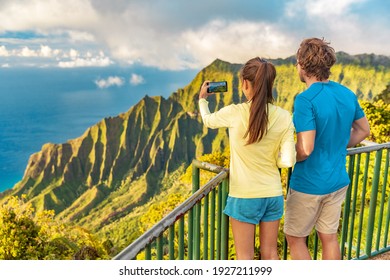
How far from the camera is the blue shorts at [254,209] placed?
1.93m

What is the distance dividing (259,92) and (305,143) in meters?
0.30

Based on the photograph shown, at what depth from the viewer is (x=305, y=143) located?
1.91 m

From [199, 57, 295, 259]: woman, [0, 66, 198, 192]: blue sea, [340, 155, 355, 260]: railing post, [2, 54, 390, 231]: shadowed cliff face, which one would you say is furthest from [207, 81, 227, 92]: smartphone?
[0, 66, 198, 192]: blue sea

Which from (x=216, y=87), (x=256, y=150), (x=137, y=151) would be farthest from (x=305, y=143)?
(x=137, y=151)

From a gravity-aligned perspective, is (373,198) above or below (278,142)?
below

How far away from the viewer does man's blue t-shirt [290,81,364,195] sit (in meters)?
1.91

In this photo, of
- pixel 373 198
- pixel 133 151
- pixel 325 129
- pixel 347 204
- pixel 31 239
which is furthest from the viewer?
pixel 133 151

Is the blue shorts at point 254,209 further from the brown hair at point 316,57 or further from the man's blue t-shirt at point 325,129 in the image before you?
the brown hair at point 316,57

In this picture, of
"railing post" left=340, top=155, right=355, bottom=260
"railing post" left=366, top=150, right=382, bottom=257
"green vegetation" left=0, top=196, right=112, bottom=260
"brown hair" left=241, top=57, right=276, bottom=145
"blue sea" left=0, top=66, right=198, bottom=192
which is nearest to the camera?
"brown hair" left=241, top=57, right=276, bottom=145

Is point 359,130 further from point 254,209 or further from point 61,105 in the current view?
point 61,105

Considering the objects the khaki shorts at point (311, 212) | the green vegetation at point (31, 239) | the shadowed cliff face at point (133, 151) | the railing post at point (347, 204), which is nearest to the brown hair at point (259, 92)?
the khaki shorts at point (311, 212)

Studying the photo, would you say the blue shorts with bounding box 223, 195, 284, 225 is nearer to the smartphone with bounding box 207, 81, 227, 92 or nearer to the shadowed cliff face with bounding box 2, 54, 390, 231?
the smartphone with bounding box 207, 81, 227, 92
